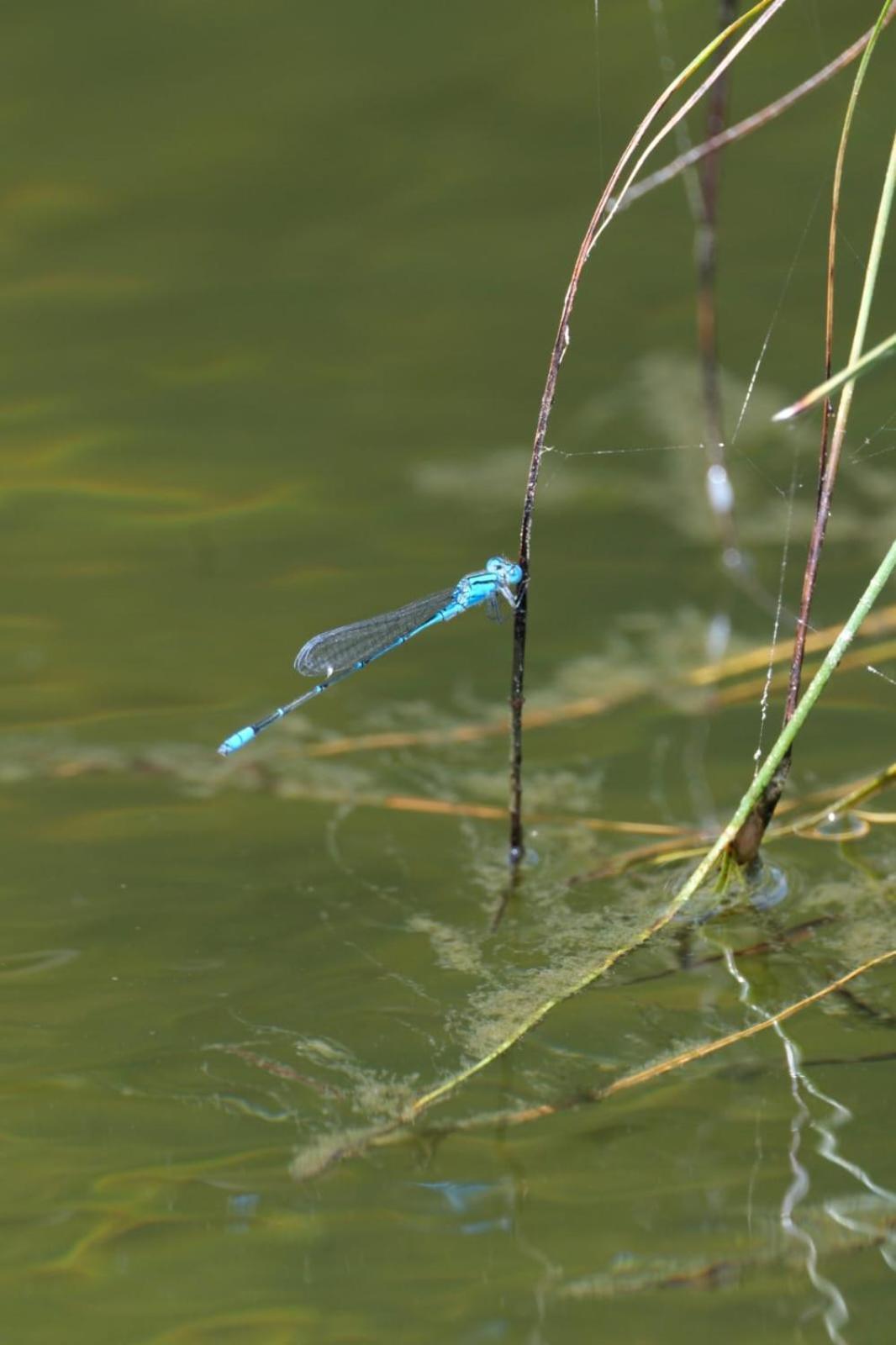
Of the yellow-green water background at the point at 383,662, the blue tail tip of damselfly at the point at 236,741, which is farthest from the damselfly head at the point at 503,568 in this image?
the blue tail tip of damselfly at the point at 236,741

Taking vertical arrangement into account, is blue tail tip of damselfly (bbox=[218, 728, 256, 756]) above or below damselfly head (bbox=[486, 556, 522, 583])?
below

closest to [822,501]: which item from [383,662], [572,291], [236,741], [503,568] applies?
[572,291]

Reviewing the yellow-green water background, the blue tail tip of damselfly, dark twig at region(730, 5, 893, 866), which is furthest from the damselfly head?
dark twig at region(730, 5, 893, 866)

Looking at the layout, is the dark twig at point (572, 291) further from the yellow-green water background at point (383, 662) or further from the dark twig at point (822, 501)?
the yellow-green water background at point (383, 662)

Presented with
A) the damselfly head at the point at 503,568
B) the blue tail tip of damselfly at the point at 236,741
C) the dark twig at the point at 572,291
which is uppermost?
the dark twig at the point at 572,291

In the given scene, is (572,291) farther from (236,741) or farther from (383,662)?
(383,662)

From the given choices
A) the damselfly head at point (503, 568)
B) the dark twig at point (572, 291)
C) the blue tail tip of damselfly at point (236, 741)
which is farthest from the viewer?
the blue tail tip of damselfly at point (236, 741)

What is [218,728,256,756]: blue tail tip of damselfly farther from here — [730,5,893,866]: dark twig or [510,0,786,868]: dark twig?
[730,5,893,866]: dark twig

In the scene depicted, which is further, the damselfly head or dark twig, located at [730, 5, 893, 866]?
the damselfly head
